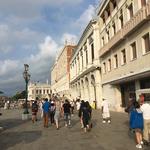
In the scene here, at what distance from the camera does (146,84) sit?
2334 cm

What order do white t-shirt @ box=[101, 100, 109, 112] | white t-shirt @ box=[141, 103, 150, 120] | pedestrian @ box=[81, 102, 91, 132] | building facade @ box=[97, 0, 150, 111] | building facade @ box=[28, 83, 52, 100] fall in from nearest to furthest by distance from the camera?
white t-shirt @ box=[141, 103, 150, 120], pedestrian @ box=[81, 102, 91, 132], white t-shirt @ box=[101, 100, 109, 112], building facade @ box=[97, 0, 150, 111], building facade @ box=[28, 83, 52, 100]

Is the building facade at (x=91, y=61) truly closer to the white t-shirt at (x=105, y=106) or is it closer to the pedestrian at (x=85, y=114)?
the white t-shirt at (x=105, y=106)

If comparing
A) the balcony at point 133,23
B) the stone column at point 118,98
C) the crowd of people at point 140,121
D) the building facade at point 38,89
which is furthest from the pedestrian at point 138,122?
the building facade at point 38,89

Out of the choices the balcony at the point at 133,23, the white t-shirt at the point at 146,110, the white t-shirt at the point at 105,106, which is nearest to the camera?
the white t-shirt at the point at 146,110

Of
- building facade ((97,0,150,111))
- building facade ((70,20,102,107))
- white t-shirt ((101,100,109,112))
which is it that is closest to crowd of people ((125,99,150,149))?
building facade ((97,0,150,111))

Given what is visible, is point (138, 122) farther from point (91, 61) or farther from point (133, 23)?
point (91, 61)

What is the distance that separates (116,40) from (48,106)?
1193cm

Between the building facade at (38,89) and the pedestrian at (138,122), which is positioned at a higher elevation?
the building facade at (38,89)

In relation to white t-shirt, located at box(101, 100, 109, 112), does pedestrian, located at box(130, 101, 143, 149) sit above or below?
below

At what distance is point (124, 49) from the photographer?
28.0 meters

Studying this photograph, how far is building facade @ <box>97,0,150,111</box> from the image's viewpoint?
22.6 meters

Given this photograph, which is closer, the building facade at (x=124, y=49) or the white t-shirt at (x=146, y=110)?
the white t-shirt at (x=146, y=110)

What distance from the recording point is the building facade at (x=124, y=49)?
22609 millimetres

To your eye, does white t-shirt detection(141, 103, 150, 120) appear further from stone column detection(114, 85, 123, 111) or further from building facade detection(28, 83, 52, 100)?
building facade detection(28, 83, 52, 100)
